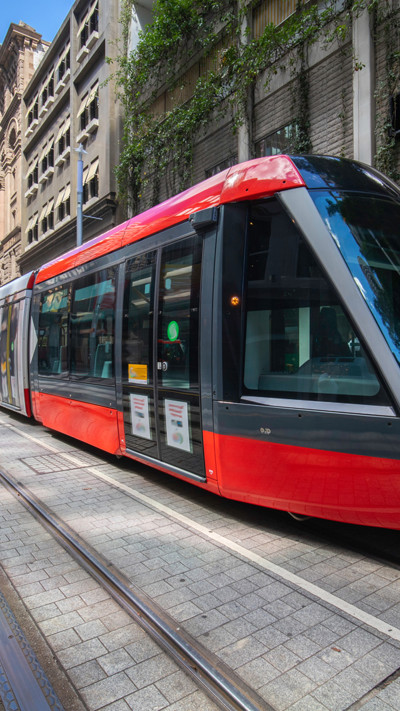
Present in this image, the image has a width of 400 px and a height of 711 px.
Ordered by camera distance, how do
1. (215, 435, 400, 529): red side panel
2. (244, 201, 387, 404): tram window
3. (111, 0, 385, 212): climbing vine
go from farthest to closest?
(111, 0, 385, 212): climbing vine
(244, 201, 387, 404): tram window
(215, 435, 400, 529): red side panel

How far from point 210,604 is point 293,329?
206cm

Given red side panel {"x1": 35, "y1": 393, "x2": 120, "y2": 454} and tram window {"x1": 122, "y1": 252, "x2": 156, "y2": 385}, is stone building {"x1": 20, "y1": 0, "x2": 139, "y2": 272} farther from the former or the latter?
tram window {"x1": 122, "y1": 252, "x2": 156, "y2": 385}

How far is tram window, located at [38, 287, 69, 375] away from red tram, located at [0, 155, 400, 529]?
2499 mm

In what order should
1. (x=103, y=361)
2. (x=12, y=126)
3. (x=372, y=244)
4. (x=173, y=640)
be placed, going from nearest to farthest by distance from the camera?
(x=173, y=640)
(x=372, y=244)
(x=103, y=361)
(x=12, y=126)

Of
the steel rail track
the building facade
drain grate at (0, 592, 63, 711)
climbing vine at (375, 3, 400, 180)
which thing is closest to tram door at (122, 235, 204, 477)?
the steel rail track

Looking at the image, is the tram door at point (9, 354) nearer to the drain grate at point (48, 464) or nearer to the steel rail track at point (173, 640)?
the drain grate at point (48, 464)

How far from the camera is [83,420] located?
23.4 feet

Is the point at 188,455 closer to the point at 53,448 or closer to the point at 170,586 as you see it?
the point at 170,586

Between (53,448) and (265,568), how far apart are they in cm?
554

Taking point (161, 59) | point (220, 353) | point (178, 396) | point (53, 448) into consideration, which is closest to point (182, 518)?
point (178, 396)

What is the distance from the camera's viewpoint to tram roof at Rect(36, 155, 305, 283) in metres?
3.79

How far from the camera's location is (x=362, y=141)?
9.59 m

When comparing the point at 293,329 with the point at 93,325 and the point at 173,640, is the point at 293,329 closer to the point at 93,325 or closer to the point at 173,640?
the point at 173,640

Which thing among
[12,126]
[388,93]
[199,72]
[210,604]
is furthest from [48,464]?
[12,126]
